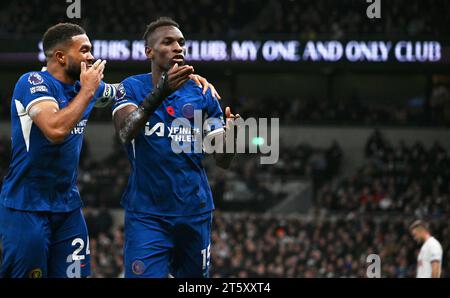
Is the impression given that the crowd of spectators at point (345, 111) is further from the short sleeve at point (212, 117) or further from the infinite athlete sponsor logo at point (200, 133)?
the infinite athlete sponsor logo at point (200, 133)

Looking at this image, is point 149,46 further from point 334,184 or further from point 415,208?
point 334,184

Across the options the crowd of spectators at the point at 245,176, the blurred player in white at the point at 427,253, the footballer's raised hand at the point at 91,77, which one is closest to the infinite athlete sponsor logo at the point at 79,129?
the footballer's raised hand at the point at 91,77

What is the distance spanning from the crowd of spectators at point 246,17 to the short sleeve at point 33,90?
17.6 metres

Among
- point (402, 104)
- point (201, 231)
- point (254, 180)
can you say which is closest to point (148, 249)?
point (201, 231)

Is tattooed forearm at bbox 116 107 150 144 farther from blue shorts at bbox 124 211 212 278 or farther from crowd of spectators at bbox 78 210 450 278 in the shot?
crowd of spectators at bbox 78 210 450 278

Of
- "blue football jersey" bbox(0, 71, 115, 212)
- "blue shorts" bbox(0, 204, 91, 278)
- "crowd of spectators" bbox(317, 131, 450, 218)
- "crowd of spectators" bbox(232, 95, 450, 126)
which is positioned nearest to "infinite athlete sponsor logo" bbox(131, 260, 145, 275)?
"blue shorts" bbox(0, 204, 91, 278)

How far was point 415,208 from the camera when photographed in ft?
69.1

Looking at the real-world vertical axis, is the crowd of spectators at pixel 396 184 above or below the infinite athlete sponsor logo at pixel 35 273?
above

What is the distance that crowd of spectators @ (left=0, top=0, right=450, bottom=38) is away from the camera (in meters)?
23.7

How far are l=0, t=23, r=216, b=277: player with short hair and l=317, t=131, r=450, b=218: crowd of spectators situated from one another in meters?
A: 15.1

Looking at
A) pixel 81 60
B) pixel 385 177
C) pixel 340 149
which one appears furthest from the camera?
pixel 340 149

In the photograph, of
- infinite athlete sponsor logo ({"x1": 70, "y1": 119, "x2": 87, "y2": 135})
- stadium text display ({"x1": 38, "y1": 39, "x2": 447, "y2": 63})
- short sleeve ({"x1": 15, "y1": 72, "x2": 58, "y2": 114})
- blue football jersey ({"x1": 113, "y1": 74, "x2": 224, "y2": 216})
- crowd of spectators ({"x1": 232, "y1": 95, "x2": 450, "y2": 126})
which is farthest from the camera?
crowd of spectators ({"x1": 232, "y1": 95, "x2": 450, "y2": 126})

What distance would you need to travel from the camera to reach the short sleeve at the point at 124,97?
628cm

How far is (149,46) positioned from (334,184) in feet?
59.9
